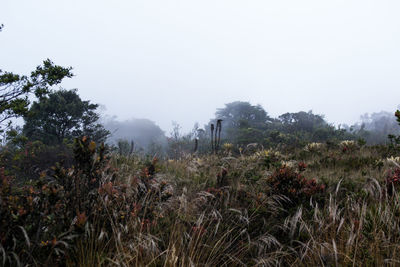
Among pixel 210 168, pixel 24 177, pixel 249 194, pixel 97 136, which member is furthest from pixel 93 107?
pixel 249 194

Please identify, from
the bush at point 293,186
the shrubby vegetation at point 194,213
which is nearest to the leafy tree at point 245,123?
the shrubby vegetation at point 194,213

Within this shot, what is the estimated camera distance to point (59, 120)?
14406mm

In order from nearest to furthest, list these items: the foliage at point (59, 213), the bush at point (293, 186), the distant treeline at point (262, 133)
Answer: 1. the foliage at point (59, 213)
2. the bush at point (293, 186)
3. the distant treeline at point (262, 133)

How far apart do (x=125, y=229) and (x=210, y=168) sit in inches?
146

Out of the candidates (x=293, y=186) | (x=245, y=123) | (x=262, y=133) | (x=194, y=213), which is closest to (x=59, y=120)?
(x=194, y=213)

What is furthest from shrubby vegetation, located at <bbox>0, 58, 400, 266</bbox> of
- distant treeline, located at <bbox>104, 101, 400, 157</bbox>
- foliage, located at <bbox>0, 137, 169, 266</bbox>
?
distant treeline, located at <bbox>104, 101, 400, 157</bbox>

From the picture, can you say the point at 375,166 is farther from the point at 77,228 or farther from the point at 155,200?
the point at 77,228

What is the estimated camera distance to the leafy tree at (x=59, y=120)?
14055 millimetres

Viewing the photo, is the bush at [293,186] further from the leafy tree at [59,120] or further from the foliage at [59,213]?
the leafy tree at [59,120]

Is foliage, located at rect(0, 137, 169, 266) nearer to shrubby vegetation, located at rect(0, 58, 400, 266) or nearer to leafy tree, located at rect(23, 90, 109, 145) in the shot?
shrubby vegetation, located at rect(0, 58, 400, 266)

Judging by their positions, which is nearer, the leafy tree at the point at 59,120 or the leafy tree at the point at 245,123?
the leafy tree at the point at 59,120

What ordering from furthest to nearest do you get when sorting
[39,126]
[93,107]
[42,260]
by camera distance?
[93,107] < [39,126] < [42,260]

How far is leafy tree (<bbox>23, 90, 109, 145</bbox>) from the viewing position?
1405 centimetres

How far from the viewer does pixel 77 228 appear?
2.21m
